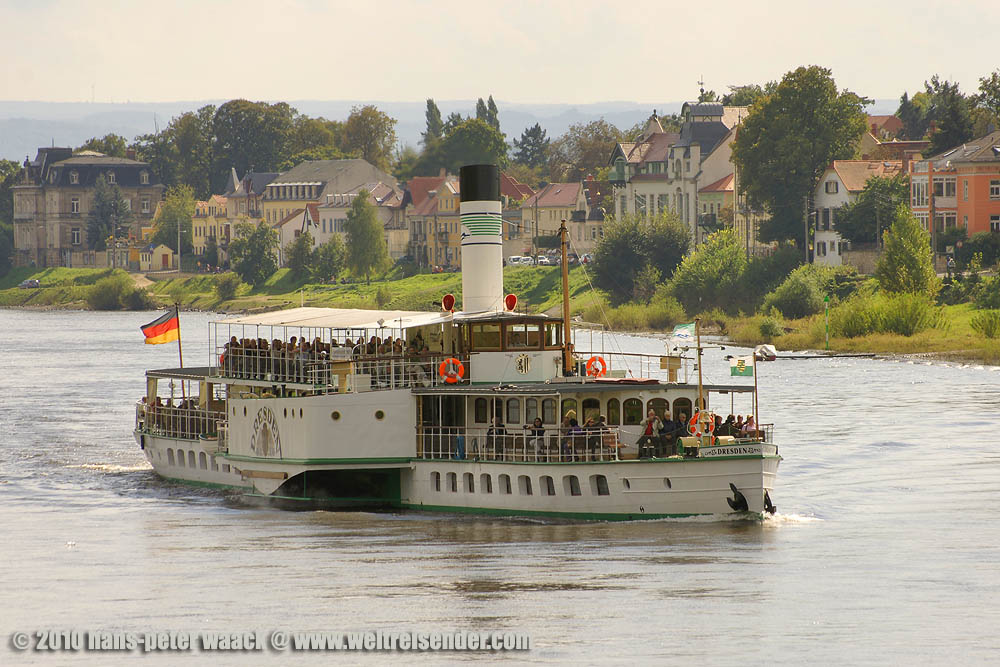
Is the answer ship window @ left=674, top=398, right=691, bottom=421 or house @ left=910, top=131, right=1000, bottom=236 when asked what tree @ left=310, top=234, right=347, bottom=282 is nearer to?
house @ left=910, top=131, right=1000, bottom=236

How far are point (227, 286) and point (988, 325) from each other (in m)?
111

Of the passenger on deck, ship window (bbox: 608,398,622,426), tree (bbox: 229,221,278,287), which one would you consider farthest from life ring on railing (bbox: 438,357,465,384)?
tree (bbox: 229,221,278,287)

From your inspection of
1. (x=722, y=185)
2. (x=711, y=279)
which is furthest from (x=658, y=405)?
(x=722, y=185)

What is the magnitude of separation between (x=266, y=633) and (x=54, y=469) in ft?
88.6

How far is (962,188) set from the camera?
11875cm

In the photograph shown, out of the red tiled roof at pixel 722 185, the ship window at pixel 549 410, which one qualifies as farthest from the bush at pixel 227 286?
the ship window at pixel 549 410

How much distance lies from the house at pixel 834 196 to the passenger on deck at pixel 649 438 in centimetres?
8635

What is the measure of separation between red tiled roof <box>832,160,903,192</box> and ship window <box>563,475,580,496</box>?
8921cm

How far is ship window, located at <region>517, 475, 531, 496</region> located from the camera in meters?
41.1

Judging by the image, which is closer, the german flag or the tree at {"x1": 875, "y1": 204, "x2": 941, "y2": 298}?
the german flag

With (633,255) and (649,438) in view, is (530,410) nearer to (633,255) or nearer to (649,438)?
(649,438)

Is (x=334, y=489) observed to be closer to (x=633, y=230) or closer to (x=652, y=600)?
(x=652, y=600)

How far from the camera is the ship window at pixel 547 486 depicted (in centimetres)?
4069

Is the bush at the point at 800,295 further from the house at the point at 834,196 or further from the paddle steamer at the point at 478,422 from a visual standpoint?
the paddle steamer at the point at 478,422
